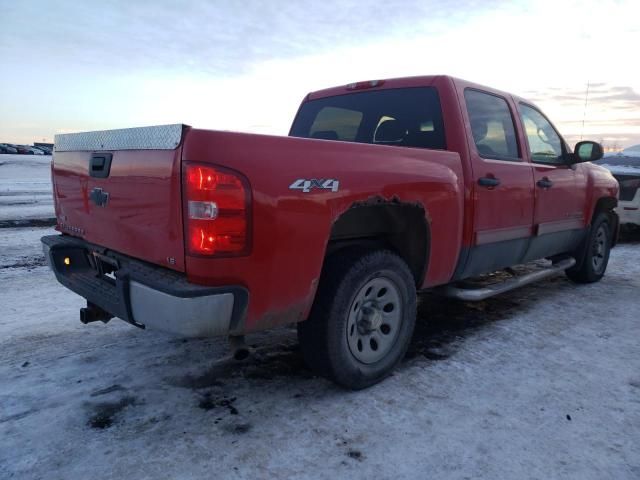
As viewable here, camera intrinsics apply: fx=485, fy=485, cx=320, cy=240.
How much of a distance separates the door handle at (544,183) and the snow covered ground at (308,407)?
1236 mm

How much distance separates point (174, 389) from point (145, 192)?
1268mm

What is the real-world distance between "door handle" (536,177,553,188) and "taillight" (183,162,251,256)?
311cm

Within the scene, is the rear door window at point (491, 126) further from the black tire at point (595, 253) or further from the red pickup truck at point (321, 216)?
the black tire at point (595, 253)

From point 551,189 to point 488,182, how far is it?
50.2 inches

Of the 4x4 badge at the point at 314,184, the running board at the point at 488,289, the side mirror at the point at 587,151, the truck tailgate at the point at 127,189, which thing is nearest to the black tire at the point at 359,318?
the 4x4 badge at the point at 314,184

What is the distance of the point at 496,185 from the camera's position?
3736 millimetres

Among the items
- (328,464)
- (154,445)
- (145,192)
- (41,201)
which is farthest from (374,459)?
(41,201)

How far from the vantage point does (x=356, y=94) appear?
166 inches

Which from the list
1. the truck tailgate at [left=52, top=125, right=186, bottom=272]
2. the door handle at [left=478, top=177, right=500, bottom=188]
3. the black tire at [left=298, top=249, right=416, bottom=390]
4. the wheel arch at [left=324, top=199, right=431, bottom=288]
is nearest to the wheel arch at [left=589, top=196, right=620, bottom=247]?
the door handle at [left=478, top=177, right=500, bottom=188]

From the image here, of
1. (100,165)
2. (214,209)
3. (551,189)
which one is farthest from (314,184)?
(551,189)

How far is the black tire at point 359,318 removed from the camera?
2787 millimetres

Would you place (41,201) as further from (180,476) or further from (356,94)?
(180,476)

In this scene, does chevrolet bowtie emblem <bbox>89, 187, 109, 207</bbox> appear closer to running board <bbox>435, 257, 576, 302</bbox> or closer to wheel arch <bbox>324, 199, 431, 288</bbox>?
wheel arch <bbox>324, 199, 431, 288</bbox>

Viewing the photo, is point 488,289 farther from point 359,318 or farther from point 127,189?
point 127,189
